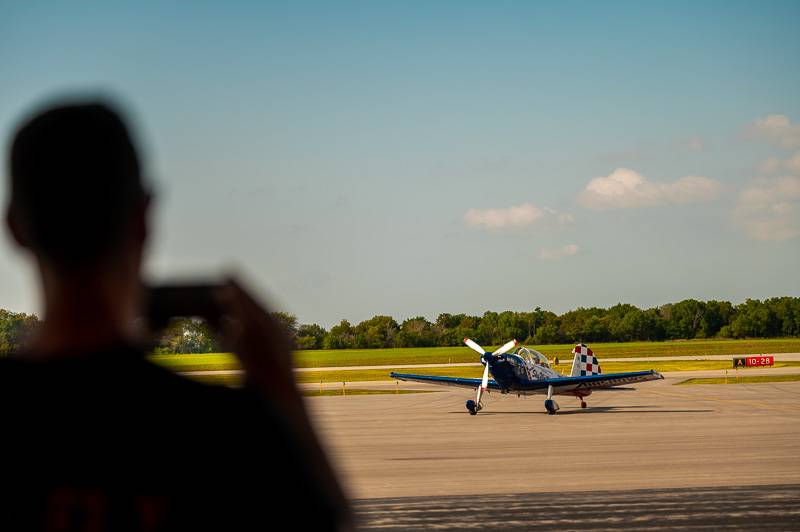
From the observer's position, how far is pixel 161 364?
1111mm

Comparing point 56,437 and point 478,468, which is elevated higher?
point 56,437

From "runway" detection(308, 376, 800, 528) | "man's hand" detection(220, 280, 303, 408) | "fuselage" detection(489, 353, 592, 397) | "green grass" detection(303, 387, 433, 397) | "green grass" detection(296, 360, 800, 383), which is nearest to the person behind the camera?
"man's hand" detection(220, 280, 303, 408)

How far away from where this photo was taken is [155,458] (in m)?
1.08

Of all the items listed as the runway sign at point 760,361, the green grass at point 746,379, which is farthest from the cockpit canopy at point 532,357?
the runway sign at point 760,361

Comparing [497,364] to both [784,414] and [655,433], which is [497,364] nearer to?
[655,433]

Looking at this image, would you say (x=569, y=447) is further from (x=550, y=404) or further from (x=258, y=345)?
(x=258, y=345)

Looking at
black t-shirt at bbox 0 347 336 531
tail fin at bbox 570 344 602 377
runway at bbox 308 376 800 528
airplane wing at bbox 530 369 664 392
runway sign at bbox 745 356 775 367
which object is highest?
black t-shirt at bbox 0 347 336 531

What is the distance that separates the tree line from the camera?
407ft

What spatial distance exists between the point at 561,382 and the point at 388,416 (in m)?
6.16

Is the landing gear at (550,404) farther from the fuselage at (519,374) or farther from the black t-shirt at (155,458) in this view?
the black t-shirt at (155,458)

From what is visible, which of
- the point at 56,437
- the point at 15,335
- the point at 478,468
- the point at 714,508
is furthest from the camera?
the point at 478,468

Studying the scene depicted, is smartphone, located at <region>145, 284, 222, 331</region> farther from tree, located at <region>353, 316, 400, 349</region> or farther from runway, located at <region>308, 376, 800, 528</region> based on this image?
tree, located at <region>353, 316, 400, 349</region>

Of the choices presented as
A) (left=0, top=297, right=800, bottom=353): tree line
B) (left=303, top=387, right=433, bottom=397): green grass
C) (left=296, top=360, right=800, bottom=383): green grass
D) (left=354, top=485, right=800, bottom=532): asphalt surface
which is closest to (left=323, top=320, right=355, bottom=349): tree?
(left=0, top=297, right=800, bottom=353): tree line

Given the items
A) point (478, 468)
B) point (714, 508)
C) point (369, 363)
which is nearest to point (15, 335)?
point (714, 508)
